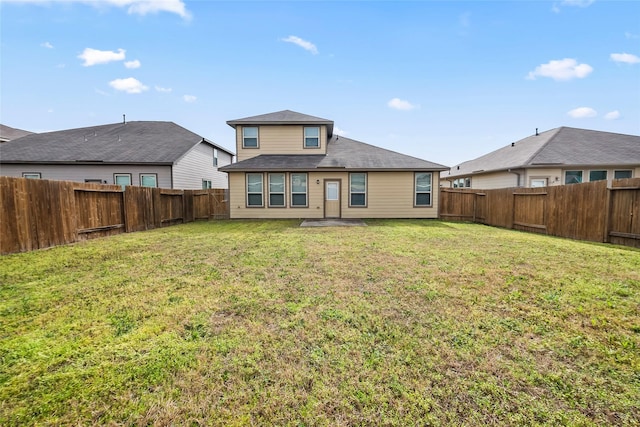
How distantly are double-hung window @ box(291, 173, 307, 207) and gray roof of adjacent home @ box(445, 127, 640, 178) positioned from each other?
40.1 ft

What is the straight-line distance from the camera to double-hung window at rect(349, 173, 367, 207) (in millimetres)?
15180

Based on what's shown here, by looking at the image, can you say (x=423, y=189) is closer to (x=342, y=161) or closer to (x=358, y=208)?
(x=358, y=208)

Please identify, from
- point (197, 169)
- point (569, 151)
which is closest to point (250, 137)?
point (197, 169)

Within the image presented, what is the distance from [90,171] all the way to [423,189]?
754 inches

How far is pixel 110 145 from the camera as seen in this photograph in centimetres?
1825

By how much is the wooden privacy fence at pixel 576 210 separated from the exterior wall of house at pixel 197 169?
56.0 ft

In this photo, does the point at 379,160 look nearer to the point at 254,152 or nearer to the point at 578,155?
the point at 254,152

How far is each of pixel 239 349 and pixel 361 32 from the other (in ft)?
52.2

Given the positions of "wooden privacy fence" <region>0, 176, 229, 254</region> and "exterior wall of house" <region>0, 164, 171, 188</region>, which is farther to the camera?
"exterior wall of house" <region>0, 164, 171, 188</region>

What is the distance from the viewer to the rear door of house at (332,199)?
1522cm

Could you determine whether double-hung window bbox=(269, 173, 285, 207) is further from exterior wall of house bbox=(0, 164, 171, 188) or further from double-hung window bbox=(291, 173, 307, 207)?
exterior wall of house bbox=(0, 164, 171, 188)

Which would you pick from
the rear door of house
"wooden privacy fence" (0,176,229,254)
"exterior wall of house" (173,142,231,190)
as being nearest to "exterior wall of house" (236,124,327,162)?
the rear door of house

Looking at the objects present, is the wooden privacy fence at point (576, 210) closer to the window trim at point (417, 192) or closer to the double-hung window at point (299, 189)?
the window trim at point (417, 192)

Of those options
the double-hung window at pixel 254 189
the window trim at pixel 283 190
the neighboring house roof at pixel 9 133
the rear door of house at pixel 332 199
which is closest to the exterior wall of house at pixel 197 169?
the double-hung window at pixel 254 189
